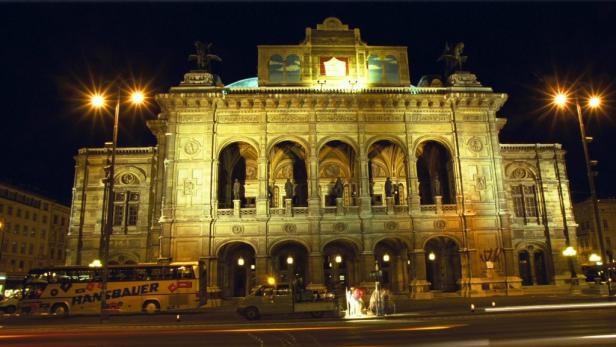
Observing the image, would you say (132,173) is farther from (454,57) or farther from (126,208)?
(454,57)

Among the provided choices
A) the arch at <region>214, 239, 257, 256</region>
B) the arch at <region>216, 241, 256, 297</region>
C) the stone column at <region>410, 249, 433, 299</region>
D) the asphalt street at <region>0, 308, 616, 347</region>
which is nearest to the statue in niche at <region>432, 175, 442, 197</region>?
the stone column at <region>410, 249, 433, 299</region>

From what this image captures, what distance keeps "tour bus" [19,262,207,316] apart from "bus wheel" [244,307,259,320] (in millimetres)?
7043

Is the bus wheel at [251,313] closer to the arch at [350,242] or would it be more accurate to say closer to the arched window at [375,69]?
the arch at [350,242]

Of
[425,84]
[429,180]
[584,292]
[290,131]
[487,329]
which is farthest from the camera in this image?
[425,84]

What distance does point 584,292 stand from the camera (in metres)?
32.0

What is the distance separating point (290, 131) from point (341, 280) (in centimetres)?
1291

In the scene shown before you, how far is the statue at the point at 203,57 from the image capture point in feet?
118

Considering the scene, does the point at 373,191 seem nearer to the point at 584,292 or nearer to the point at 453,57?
the point at 453,57

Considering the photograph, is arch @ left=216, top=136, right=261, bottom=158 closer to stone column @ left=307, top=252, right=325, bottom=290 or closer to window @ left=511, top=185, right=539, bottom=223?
stone column @ left=307, top=252, right=325, bottom=290

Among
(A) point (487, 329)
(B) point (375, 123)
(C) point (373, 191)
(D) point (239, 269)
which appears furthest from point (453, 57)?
(A) point (487, 329)

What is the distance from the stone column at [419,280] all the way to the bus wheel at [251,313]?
14.9 m

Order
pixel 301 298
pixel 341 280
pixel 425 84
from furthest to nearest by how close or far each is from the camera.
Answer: pixel 425 84 → pixel 341 280 → pixel 301 298

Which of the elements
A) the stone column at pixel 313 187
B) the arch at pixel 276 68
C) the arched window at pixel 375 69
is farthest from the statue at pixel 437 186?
the arch at pixel 276 68

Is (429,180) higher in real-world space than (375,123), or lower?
lower
